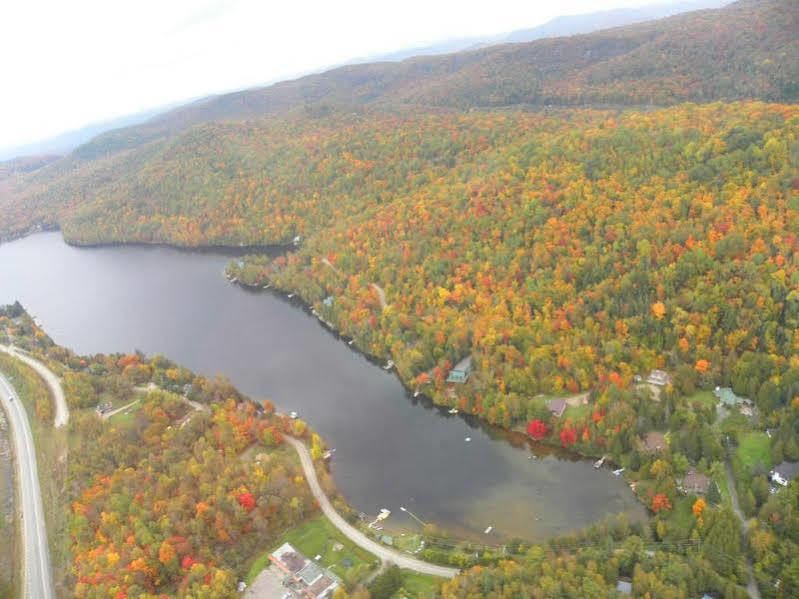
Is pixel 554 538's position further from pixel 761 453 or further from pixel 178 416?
pixel 178 416

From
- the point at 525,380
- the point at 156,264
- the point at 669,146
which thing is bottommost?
the point at 525,380

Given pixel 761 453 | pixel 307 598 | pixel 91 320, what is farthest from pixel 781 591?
pixel 91 320

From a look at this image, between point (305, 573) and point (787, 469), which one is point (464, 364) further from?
point (787, 469)

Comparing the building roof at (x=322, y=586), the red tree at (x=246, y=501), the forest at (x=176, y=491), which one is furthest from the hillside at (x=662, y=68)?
the building roof at (x=322, y=586)

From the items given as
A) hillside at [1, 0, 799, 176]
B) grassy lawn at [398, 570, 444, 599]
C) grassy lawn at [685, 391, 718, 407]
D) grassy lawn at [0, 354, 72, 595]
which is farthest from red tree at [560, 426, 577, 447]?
hillside at [1, 0, 799, 176]

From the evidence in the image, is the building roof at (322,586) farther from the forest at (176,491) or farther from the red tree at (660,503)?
the red tree at (660,503)

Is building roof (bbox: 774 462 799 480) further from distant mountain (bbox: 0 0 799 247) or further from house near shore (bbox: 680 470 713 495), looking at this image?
distant mountain (bbox: 0 0 799 247)
